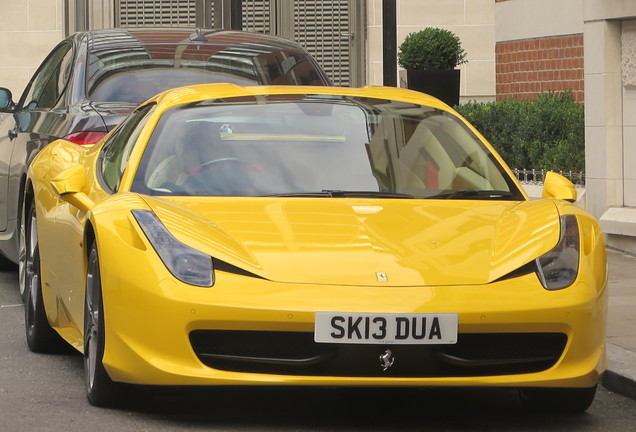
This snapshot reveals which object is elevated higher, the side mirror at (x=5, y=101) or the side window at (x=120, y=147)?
the side mirror at (x=5, y=101)

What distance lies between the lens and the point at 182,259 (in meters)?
5.97

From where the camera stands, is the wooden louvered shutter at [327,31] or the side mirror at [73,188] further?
the wooden louvered shutter at [327,31]

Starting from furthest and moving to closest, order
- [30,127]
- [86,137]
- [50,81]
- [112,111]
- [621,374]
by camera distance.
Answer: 1. [50,81]
2. [30,127]
3. [112,111]
4. [86,137]
5. [621,374]

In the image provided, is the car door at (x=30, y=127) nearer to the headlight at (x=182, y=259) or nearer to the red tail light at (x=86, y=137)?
the red tail light at (x=86, y=137)

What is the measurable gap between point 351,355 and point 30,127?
523 cm

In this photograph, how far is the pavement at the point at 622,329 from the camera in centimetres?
723

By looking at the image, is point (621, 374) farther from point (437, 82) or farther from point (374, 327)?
point (437, 82)

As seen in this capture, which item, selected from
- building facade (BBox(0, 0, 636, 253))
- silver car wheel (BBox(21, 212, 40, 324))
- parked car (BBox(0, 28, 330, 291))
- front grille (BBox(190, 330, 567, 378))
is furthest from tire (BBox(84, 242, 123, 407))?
building facade (BBox(0, 0, 636, 253))

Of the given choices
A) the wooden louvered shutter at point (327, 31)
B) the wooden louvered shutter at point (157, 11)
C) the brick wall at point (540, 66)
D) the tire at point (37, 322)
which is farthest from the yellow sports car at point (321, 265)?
the wooden louvered shutter at point (157, 11)

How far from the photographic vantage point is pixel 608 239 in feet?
43.1

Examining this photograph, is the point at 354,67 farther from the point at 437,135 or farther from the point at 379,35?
the point at 437,135

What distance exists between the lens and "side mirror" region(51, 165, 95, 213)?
22.9 ft

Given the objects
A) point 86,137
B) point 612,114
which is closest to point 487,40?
point 612,114

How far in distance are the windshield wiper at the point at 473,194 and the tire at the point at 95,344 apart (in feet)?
4.90
